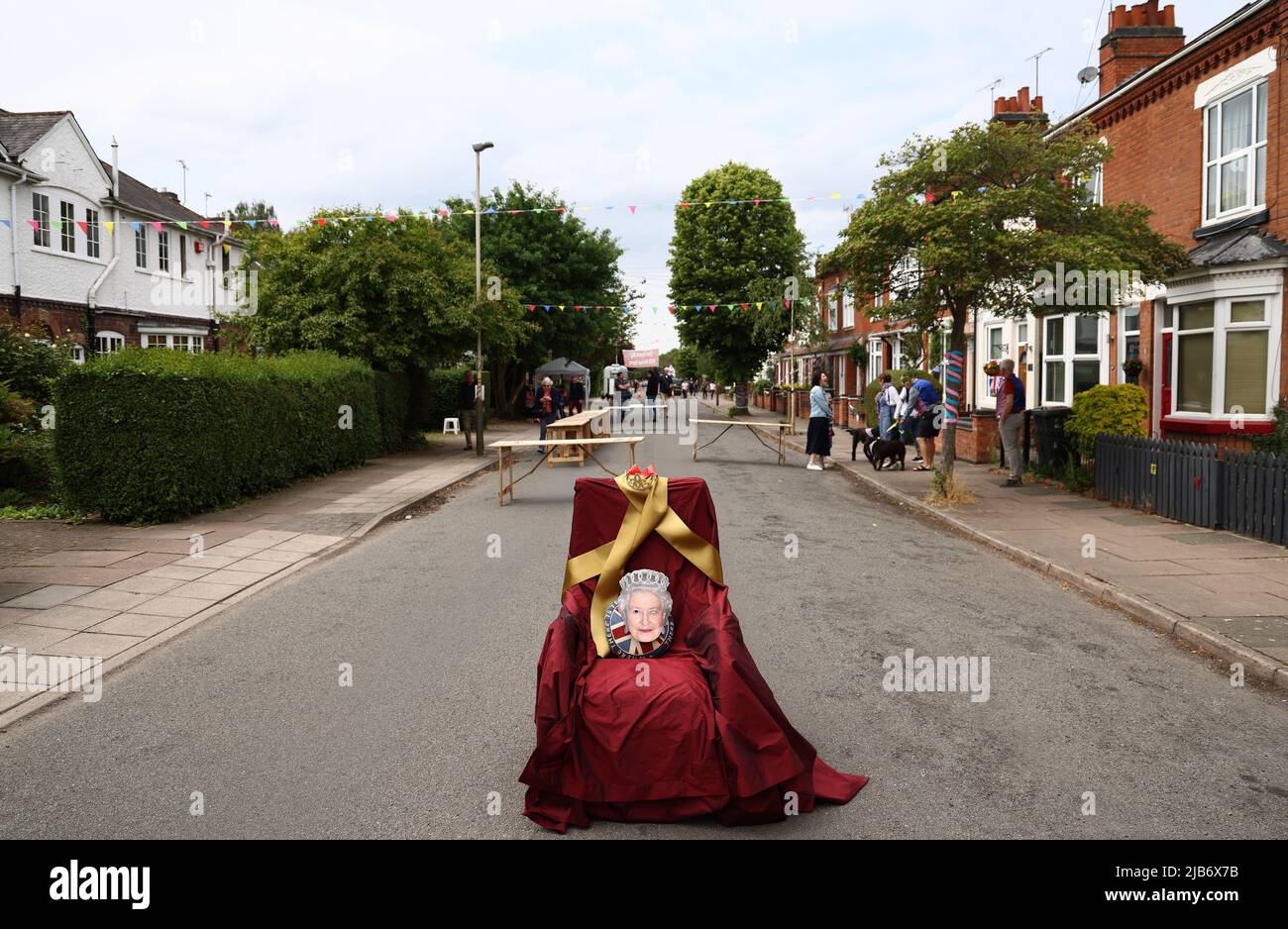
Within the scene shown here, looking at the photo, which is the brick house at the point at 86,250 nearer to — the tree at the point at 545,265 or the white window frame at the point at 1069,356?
the tree at the point at 545,265

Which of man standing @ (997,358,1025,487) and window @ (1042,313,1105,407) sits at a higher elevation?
window @ (1042,313,1105,407)

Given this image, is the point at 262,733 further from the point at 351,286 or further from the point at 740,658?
the point at 351,286

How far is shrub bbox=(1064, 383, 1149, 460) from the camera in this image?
549 inches

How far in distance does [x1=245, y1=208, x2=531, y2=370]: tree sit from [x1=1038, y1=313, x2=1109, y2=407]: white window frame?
12649 mm

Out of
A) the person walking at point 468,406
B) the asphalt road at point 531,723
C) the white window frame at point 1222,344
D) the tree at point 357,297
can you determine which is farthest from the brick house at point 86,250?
the white window frame at point 1222,344

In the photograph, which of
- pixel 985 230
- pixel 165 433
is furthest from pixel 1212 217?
pixel 165 433

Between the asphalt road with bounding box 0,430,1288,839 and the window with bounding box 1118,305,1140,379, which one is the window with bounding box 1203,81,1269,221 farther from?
the asphalt road with bounding box 0,430,1288,839

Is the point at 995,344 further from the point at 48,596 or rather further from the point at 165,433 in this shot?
the point at 48,596

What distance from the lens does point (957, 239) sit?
41.7 ft

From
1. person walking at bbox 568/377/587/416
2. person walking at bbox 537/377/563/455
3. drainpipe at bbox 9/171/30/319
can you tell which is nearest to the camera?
drainpipe at bbox 9/171/30/319

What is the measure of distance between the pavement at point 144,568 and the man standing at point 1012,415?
9.53 metres

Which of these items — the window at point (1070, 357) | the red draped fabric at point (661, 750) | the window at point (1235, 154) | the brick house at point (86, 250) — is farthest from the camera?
the brick house at point (86, 250)

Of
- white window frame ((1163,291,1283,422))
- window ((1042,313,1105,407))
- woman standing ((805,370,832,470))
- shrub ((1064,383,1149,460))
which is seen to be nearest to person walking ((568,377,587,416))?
woman standing ((805,370,832,470))

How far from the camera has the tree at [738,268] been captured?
39.2 meters
